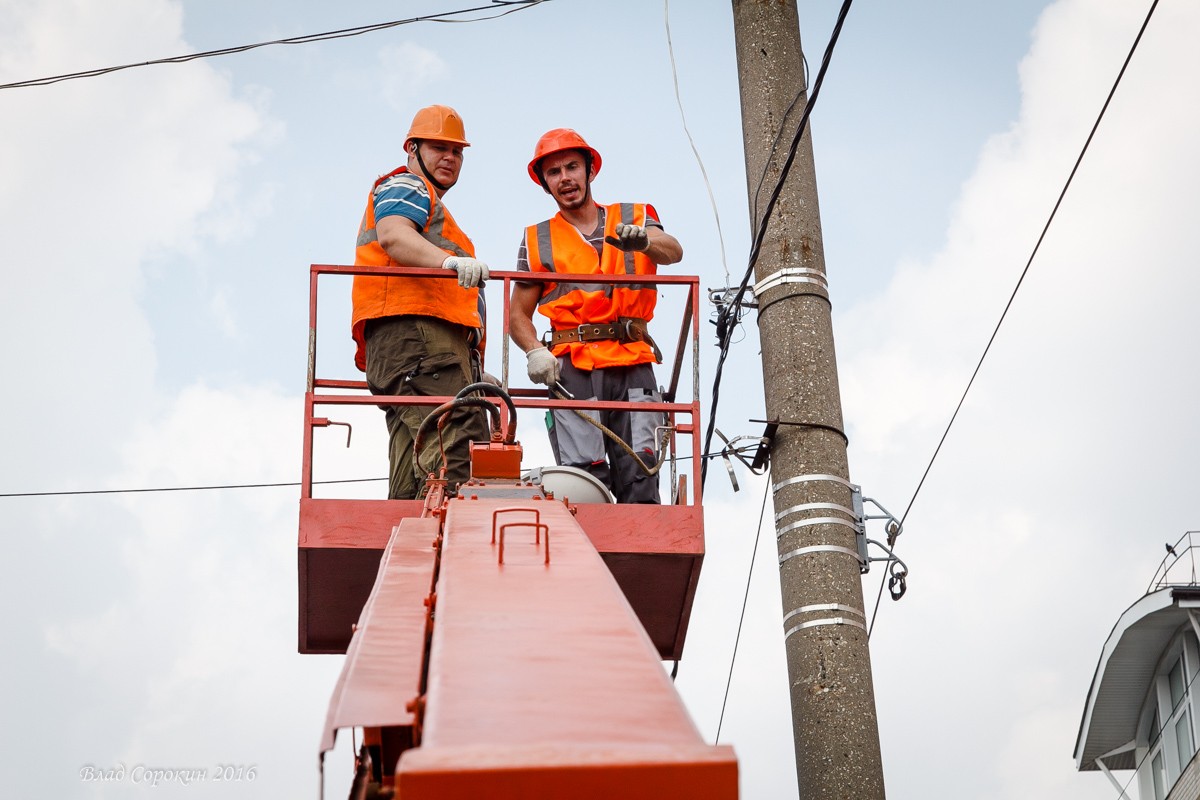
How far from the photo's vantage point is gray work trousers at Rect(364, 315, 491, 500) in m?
6.88

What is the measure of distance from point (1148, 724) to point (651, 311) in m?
13.4

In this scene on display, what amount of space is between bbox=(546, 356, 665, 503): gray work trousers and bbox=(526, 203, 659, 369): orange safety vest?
0.26ft

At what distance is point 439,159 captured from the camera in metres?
7.55

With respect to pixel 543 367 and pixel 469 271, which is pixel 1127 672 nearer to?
pixel 543 367

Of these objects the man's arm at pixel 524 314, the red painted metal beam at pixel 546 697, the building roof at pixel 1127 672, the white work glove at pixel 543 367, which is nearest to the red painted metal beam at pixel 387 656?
the red painted metal beam at pixel 546 697

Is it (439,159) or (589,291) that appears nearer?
(439,159)

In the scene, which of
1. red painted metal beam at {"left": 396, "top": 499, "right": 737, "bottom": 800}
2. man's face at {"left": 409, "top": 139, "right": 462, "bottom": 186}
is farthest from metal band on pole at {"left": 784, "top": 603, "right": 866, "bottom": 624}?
man's face at {"left": 409, "top": 139, "right": 462, "bottom": 186}

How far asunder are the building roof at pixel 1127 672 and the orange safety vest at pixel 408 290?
38.4 feet

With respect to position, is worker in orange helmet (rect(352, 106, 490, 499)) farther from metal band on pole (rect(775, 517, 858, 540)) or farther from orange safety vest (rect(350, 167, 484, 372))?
metal band on pole (rect(775, 517, 858, 540))

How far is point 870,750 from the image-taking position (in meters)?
5.48

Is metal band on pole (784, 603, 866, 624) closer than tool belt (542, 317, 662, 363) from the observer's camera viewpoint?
Yes

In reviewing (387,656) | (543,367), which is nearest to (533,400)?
(543,367)

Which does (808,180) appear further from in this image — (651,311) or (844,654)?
(844,654)

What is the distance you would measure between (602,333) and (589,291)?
229 millimetres
